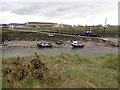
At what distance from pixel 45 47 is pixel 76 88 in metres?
18.1

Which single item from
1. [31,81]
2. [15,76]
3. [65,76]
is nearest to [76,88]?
[65,76]

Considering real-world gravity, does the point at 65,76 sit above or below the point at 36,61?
below

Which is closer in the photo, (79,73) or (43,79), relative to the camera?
(43,79)

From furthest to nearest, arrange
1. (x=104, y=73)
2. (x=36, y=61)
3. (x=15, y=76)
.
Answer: (x=36, y=61) → (x=104, y=73) → (x=15, y=76)

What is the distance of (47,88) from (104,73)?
3.45m

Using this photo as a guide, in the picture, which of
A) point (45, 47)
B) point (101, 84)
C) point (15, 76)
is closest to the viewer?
point (101, 84)

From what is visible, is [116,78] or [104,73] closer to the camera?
[116,78]

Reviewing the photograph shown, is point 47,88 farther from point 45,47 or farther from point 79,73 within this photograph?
point 45,47

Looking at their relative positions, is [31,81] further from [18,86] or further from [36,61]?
[36,61]

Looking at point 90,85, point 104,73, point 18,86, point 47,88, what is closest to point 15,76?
point 18,86

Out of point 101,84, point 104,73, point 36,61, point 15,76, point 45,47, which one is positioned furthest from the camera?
point 45,47

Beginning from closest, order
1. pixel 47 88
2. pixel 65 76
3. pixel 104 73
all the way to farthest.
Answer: pixel 47 88, pixel 65 76, pixel 104 73

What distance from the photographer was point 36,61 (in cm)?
644

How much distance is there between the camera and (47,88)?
176 inches
